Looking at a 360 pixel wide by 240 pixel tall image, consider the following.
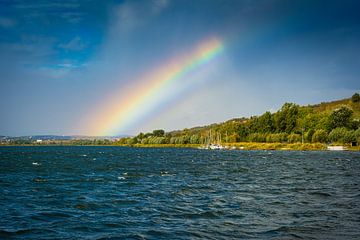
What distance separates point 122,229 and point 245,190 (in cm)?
2288

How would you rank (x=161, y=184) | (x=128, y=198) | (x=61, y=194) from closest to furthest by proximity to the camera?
(x=128, y=198)
(x=61, y=194)
(x=161, y=184)

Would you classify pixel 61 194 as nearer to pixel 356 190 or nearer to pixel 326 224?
pixel 326 224

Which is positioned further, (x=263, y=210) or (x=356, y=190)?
(x=356, y=190)

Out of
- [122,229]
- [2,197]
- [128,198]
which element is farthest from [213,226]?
[2,197]

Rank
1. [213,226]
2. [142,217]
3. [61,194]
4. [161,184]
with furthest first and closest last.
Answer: [161,184] < [61,194] < [142,217] < [213,226]

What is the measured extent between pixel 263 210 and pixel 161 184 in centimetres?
2257


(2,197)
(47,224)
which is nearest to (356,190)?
(47,224)

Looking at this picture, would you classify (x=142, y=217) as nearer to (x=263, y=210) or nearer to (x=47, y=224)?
(x=47, y=224)

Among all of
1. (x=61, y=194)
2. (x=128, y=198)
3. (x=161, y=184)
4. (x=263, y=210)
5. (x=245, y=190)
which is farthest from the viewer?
(x=161, y=184)

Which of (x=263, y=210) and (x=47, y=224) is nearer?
(x=47, y=224)

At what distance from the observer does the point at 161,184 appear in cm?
5266

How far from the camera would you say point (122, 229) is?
2578 centimetres

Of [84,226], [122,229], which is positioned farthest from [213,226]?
[84,226]

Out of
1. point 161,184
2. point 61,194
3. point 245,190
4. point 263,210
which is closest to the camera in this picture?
point 263,210
